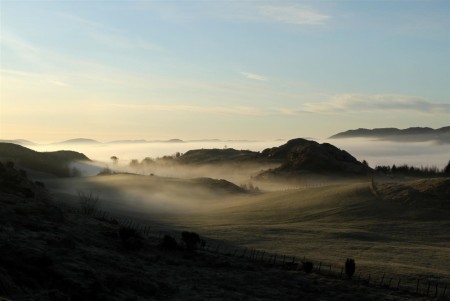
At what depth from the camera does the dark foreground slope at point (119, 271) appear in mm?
21172

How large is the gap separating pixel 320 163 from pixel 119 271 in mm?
115832

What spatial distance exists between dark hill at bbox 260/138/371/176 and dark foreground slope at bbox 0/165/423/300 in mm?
102241

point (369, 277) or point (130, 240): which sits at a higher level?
point (130, 240)

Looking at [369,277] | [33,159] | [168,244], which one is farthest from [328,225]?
[33,159]

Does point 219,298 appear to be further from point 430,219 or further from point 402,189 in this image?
point 402,189

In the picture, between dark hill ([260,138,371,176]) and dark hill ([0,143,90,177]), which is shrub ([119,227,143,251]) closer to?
dark hill ([260,138,371,176])

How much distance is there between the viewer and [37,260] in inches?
909

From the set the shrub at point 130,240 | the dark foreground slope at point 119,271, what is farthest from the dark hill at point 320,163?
the shrub at point 130,240

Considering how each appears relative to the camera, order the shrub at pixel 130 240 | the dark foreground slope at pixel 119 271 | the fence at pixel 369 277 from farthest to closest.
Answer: the shrub at pixel 130 240 < the fence at pixel 369 277 < the dark foreground slope at pixel 119 271

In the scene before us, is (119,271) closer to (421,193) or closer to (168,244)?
(168,244)

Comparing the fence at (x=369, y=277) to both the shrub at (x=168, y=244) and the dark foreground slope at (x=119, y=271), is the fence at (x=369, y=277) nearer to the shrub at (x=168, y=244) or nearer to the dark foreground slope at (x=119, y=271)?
the dark foreground slope at (x=119, y=271)

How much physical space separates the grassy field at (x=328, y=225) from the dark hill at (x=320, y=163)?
4442 cm

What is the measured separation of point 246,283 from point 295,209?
40.7 metres

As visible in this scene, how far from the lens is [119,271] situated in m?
26.6
